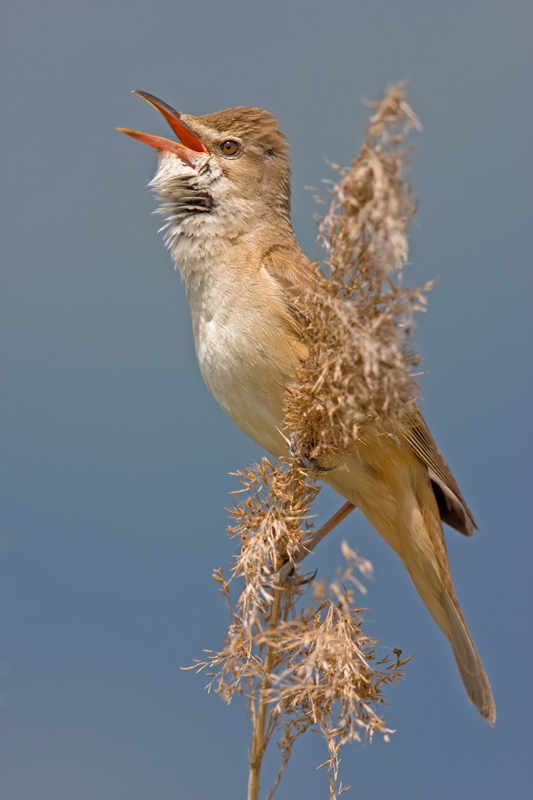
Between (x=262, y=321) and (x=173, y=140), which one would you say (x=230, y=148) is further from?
(x=262, y=321)

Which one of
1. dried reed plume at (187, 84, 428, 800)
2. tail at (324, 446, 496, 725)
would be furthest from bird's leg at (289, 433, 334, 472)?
tail at (324, 446, 496, 725)

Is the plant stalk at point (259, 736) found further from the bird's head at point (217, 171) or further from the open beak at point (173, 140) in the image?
the open beak at point (173, 140)

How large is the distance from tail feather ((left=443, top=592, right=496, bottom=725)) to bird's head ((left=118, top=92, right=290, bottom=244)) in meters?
1.86

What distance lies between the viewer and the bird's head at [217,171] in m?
2.68

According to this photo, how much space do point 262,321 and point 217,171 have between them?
2.76ft

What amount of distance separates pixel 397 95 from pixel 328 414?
2.40ft

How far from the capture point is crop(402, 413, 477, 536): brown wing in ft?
8.27

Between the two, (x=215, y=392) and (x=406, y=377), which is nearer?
(x=406, y=377)

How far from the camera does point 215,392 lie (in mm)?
2559

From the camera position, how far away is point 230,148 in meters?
2.84

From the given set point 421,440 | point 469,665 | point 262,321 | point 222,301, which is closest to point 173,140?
point 222,301

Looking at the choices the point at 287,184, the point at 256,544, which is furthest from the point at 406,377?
the point at 287,184

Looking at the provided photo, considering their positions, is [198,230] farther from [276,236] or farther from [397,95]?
[397,95]

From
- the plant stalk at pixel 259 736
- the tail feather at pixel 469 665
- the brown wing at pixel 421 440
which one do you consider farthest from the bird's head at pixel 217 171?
the tail feather at pixel 469 665
